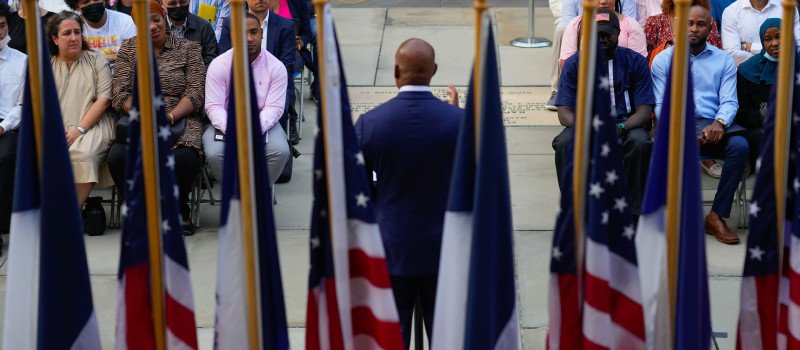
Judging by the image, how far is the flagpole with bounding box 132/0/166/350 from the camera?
455 cm

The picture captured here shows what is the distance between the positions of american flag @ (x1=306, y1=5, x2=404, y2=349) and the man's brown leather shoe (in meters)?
4.28

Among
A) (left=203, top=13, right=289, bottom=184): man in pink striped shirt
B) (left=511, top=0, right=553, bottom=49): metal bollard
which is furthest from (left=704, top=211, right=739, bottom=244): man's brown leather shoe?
(left=511, top=0, right=553, bottom=49): metal bollard

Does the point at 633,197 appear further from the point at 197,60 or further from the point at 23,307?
the point at 23,307

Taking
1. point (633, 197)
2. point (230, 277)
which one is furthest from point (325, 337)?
point (633, 197)

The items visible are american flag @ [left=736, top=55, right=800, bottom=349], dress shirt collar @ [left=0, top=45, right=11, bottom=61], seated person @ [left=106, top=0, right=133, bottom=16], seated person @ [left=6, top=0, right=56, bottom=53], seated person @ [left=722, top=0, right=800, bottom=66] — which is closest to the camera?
american flag @ [left=736, top=55, right=800, bottom=349]

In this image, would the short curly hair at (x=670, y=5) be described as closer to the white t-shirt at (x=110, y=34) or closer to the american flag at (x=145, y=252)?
the white t-shirt at (x=110, y=34)

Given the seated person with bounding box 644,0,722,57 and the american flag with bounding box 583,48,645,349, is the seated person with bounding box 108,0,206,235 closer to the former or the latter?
the seated person with bounding box 644,0,722,57

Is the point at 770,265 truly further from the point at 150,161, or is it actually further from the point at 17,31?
the point at 17,31

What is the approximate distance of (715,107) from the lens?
8.79 metres

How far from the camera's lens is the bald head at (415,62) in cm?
525

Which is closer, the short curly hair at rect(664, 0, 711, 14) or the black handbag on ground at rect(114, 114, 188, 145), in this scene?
the black handbag on ground at rect(114, 114, 188, 145)

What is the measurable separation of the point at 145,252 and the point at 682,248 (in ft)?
6.75

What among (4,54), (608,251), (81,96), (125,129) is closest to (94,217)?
(125,129)

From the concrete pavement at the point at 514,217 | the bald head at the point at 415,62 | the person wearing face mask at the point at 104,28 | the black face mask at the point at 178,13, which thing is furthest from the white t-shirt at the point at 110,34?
the bald head at the point at 415,62
